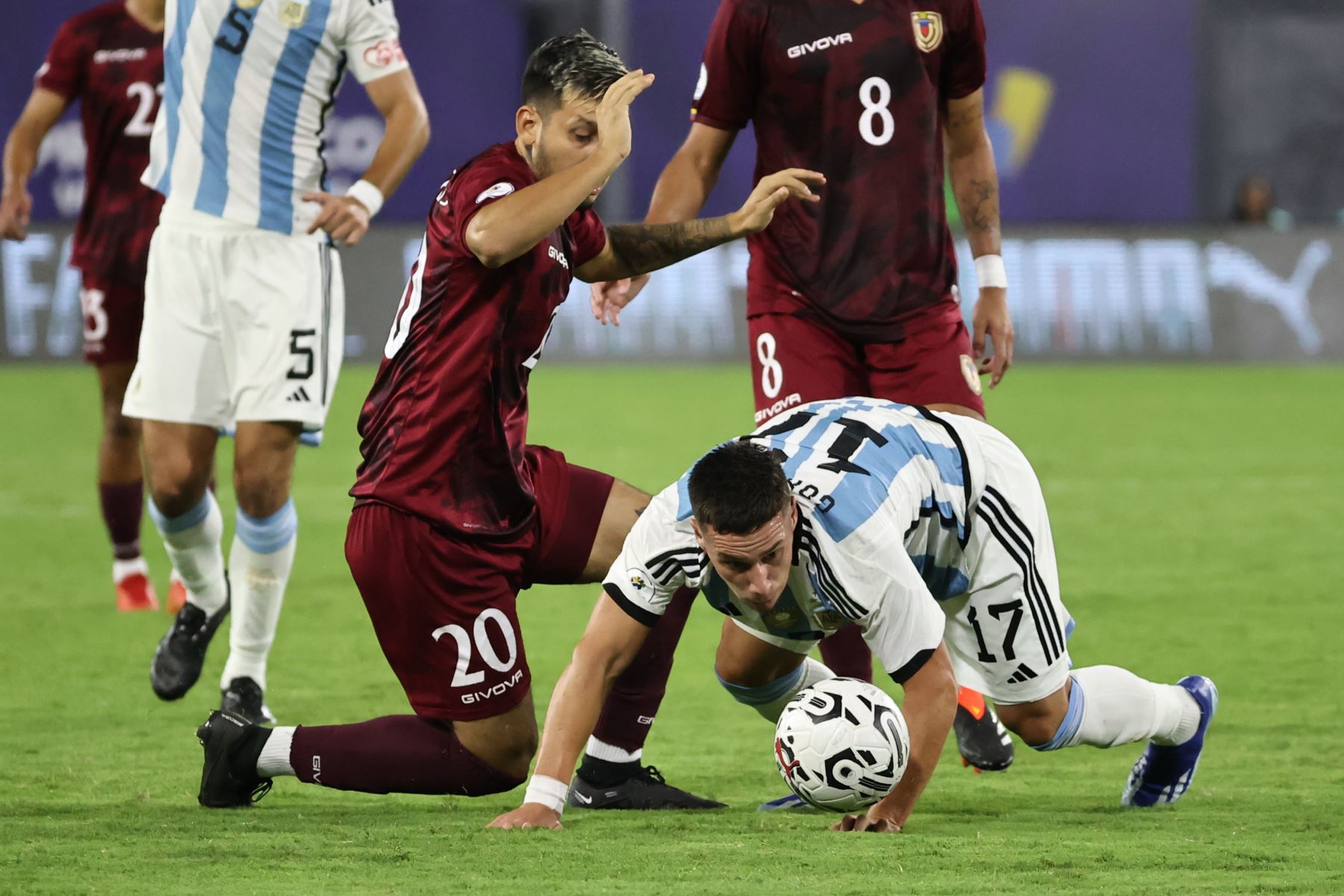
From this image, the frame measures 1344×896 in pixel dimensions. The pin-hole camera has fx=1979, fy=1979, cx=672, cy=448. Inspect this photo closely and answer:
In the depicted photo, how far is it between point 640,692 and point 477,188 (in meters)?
1.37

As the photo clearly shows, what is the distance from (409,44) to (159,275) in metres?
15.1

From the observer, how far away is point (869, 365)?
5.66m

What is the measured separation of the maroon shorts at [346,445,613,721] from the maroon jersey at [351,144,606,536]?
0.05m

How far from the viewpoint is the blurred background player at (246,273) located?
243 inches

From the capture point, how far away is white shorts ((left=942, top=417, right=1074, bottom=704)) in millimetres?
4730

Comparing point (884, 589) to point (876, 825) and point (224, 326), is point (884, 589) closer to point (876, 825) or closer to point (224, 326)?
point (876, 825)

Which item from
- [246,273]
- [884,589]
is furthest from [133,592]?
[884,589]

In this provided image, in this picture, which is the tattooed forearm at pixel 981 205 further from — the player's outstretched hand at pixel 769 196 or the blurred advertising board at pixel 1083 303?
the blurred advertising board at pixel 1083 303

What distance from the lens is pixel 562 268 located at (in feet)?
15.7

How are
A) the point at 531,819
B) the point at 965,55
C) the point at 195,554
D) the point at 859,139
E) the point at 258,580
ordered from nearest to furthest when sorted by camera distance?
1. the point at 531,819
2. the point at 859,139
3. the point at 965,55
4. the point at 258,580
5. the point at 195,554

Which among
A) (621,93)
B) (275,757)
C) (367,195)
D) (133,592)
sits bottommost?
(133,592)

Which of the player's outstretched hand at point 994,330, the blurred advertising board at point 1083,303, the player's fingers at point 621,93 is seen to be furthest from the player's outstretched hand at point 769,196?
the blurred advertising board at point 1083,303

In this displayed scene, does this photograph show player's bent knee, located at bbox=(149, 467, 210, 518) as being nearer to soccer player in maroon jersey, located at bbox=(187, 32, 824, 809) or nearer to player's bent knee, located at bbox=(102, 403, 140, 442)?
soccer player in maroon jersey, located at bbox=(187, 32, 824, 809)

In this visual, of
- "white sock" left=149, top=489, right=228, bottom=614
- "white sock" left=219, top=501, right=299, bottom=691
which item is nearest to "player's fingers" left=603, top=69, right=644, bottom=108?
"white sock" left=219, top=501, right=299, bottom=691
